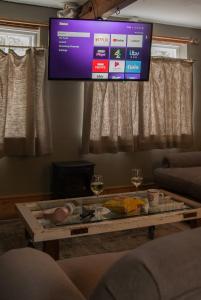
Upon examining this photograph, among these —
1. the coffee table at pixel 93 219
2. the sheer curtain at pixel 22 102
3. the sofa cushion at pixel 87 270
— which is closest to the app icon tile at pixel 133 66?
the sheer curtain at pixel 22 102

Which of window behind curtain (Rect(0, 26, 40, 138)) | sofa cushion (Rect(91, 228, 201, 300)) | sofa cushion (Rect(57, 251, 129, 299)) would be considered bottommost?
sofa cushion (Rect(57, 251, 129, 299))

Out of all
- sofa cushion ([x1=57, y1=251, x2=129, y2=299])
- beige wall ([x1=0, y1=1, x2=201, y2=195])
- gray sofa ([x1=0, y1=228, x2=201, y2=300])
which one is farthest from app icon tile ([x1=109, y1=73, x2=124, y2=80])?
gray sofa ([x1=0, y1=228, x2=201, y2=300])

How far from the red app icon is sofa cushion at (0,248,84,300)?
2.75 meters

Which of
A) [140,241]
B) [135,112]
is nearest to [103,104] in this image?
[135,112]

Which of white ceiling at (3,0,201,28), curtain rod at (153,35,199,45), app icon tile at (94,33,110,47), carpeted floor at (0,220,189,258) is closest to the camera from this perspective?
carpeted floor at (0,220,189,258)

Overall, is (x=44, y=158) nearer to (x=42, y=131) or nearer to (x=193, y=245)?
(x=42, y=131)

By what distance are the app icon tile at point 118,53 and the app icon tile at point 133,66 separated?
9 cm

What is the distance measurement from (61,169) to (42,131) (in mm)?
536

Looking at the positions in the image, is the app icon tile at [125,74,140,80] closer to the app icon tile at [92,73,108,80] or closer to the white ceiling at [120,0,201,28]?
the app icon tile at [92,73,108,80]

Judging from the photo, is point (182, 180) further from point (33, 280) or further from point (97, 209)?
point (33, 280)

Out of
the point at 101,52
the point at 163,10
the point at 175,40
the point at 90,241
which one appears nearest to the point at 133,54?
the point at 101,52

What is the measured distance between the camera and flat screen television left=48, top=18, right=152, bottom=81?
11.9 ft

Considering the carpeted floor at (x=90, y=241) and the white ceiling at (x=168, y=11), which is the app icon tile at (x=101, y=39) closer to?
the white ceiling at (x=168, y=11)

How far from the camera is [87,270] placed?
5.35ft
